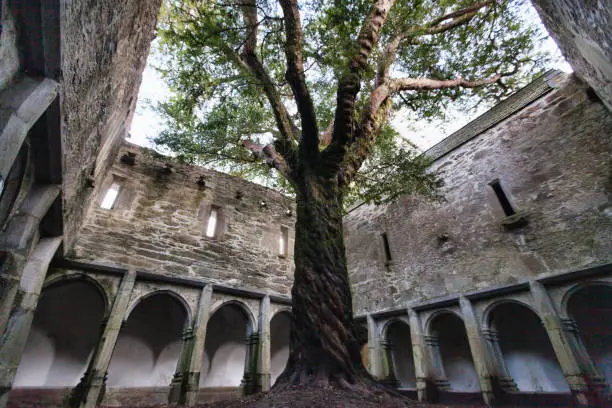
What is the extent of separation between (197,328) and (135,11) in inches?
205

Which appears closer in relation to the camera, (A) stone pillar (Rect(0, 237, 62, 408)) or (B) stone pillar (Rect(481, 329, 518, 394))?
(A) stone pillar (Rect(0, 237, 62, 408))

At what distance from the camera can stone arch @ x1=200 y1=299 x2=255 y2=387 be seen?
22.5ft

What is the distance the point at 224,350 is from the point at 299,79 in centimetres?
695

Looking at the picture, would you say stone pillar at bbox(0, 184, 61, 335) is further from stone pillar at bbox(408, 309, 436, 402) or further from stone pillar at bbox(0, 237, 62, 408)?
stone pillar at bbox(408, 309, 436, 402)

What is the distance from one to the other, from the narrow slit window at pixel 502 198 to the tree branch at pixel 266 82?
15.5ft

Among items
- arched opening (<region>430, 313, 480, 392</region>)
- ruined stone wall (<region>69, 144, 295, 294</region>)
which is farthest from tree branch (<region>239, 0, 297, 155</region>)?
arched opening (<region>430, 313, 480, 392</region>)

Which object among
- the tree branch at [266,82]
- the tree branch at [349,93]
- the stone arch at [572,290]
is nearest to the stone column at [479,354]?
the stone arch at [572,290]

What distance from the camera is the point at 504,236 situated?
18.3ft

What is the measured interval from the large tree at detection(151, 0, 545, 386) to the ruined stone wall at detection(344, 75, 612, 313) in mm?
1558

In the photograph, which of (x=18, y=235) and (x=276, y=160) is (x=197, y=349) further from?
(x=276, y=160)

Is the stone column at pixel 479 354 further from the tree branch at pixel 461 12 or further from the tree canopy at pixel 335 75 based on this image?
the tree branch at pixel 461 12

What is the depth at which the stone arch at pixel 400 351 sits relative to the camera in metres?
6.75

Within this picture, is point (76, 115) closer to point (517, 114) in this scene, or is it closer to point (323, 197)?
point (323, 197)

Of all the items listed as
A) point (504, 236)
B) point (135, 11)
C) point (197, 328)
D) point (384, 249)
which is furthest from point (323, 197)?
point (384, 249)
